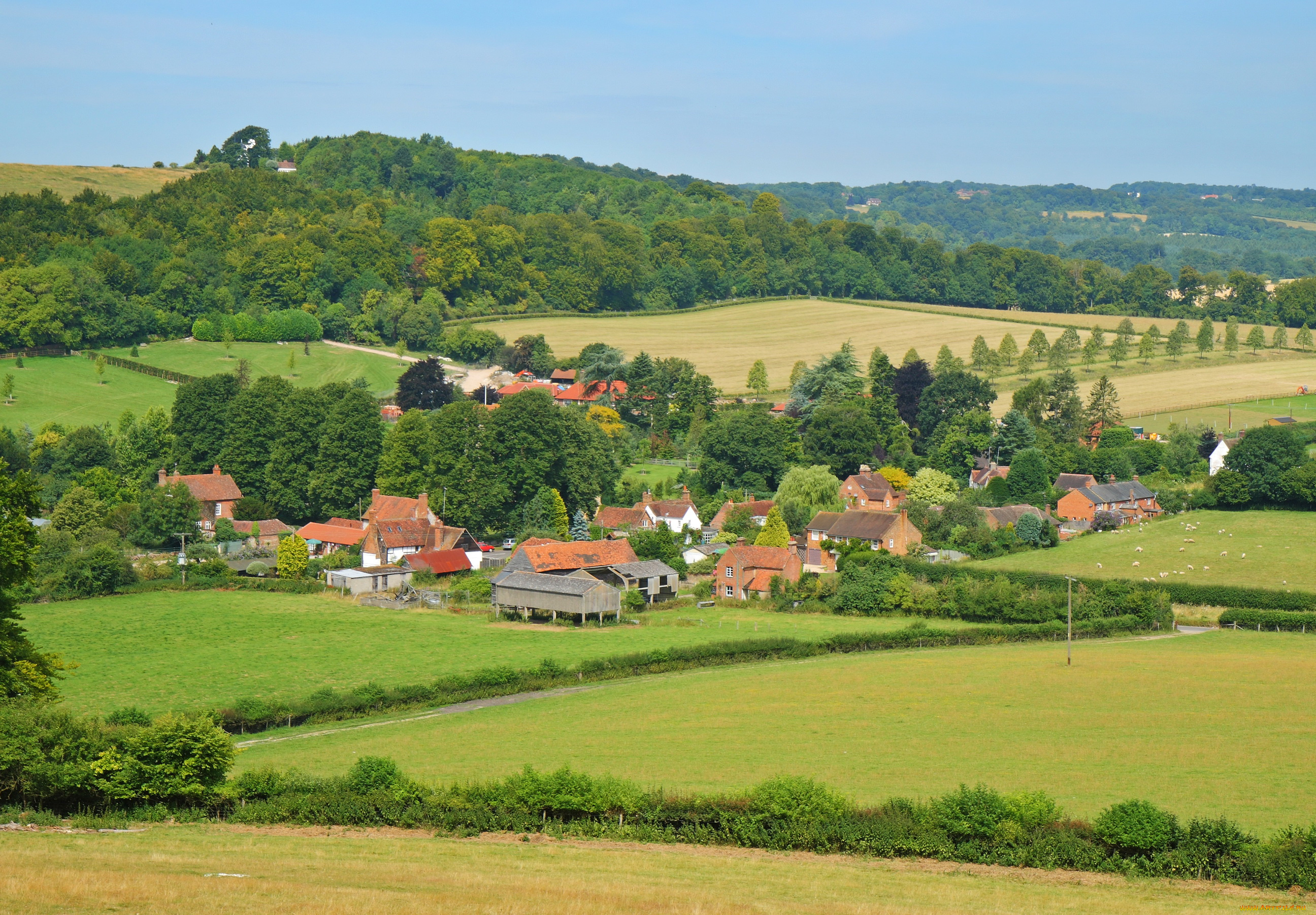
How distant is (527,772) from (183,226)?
11239cm

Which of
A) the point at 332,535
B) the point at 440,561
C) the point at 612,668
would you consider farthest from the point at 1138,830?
the point at 332,535

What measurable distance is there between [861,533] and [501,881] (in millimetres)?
45460

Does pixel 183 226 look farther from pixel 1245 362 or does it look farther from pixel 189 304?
pixel 1245 362

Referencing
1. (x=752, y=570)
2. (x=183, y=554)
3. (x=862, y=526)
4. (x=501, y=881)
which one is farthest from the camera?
(x=862, y=526)

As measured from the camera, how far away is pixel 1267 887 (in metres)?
20.5

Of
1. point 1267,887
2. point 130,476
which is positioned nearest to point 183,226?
point 130,476

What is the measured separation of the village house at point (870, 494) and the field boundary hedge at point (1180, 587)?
46.5ft

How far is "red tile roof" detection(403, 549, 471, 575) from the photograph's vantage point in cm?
5862

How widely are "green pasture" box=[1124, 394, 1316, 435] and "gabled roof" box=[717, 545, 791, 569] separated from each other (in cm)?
3660

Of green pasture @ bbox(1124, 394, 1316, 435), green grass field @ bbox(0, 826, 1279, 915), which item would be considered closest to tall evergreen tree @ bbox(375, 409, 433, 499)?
green grass field @ bbox(0, 826, 1279, 915)

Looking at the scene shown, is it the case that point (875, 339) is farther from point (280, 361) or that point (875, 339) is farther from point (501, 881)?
point (501, 881)

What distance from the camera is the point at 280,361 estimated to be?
3861 inches

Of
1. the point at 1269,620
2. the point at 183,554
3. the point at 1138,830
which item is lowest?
the point at 1269,620

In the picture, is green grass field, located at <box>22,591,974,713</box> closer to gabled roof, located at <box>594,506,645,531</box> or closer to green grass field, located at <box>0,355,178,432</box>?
gabled roof, located at <box>594,506,645,531</box>
